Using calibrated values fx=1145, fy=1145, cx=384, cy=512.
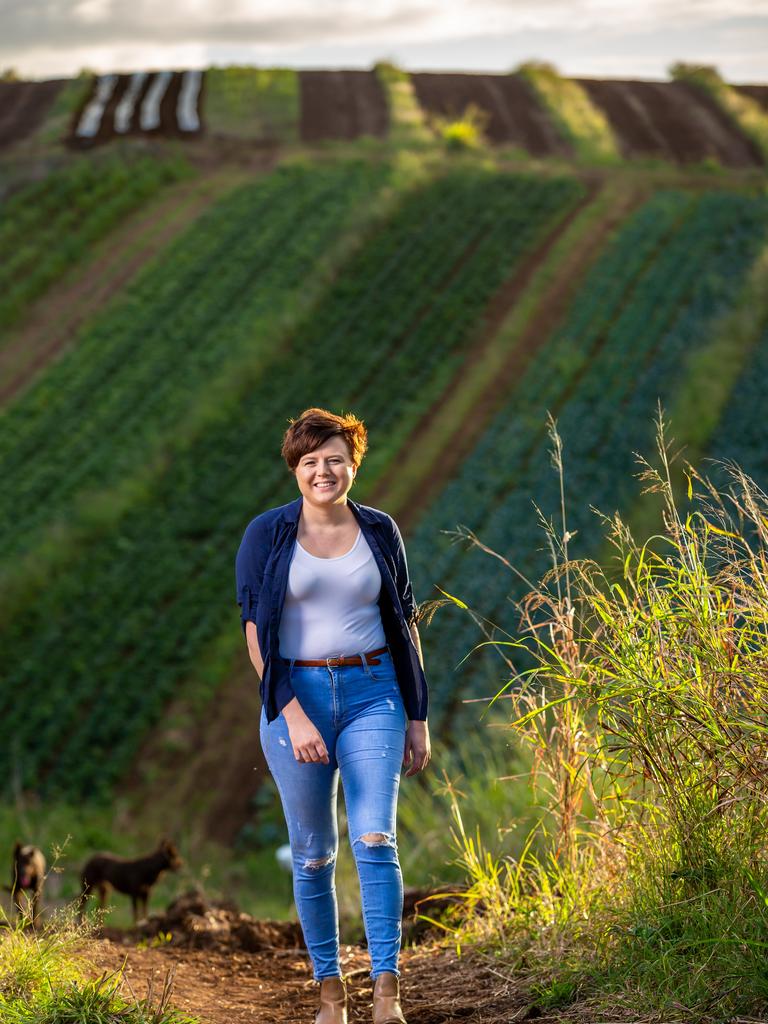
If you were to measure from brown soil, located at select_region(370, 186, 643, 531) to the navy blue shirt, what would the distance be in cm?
1278

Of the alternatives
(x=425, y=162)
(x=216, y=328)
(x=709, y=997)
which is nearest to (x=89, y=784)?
(x=709, y=997)

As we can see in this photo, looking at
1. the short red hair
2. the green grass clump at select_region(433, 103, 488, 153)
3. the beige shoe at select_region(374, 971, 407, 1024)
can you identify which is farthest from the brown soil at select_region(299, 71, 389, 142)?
the beige shoe at select_region(374, 971, 407, 1024)

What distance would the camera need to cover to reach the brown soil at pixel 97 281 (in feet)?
74.5

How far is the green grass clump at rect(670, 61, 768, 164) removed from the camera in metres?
33.2

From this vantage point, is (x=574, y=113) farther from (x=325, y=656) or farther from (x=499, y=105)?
(x=325, y=656)

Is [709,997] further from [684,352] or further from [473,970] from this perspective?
[684,352]

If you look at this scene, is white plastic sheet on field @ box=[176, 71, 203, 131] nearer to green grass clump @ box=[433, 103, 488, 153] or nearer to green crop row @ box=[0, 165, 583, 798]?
green grass clump @ box=[433, 103, 488, 153]

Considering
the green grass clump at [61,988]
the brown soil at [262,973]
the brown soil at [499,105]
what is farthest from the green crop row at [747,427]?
the brown soil at [499,105]

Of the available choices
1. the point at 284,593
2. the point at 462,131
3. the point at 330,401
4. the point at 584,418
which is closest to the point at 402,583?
the point at 284,593

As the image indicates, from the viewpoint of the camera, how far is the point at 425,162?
29125 millimetres

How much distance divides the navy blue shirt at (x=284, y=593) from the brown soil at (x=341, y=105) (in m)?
29.8

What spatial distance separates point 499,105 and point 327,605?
114 ft

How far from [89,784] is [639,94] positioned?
106 feet

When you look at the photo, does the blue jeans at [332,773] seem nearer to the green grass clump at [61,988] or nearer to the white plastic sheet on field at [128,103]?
the green grass clump at [61,988]
